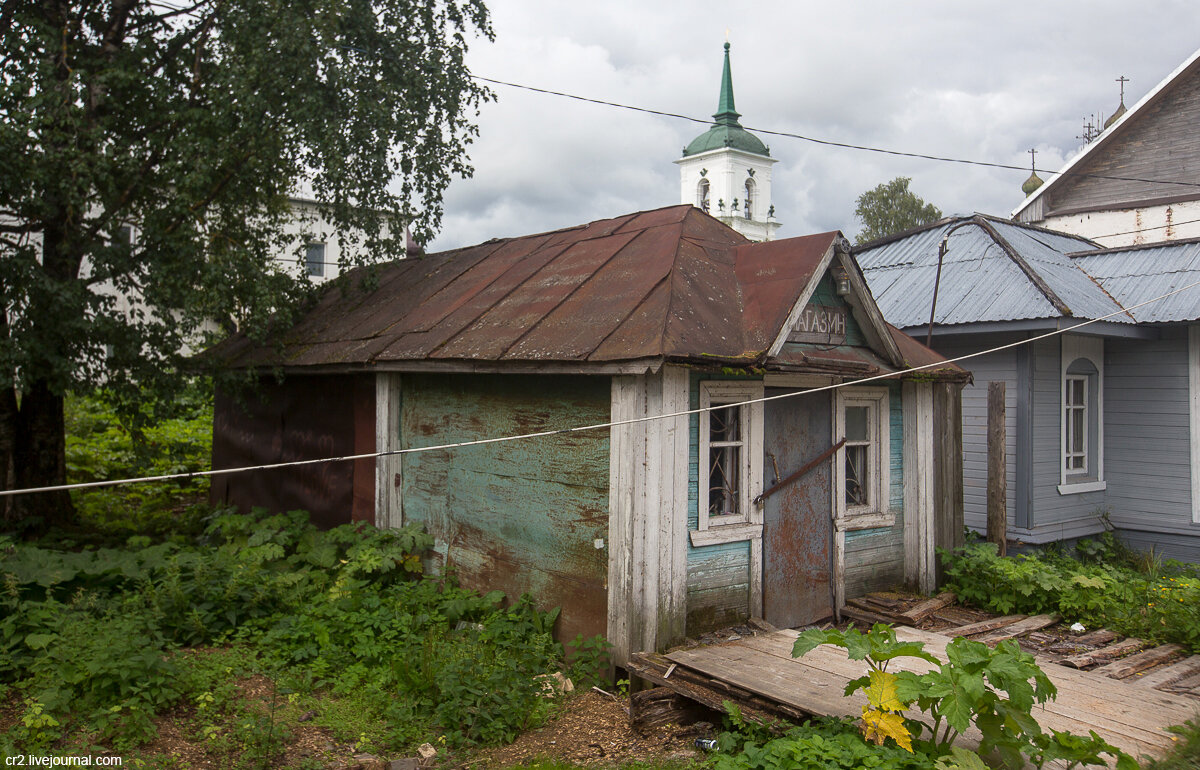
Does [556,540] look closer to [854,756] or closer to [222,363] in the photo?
[854,756]

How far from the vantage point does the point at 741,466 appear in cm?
686

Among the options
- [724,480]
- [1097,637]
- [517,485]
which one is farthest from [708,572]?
[1097,637]

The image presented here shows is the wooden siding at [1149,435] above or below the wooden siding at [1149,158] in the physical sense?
below

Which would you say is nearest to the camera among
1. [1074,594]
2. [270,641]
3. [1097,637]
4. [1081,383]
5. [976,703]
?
[976,703]

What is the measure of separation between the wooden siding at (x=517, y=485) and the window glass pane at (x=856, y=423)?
274cm

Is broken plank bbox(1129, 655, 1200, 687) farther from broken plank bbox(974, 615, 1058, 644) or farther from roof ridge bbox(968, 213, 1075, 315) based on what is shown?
roof ridge bbox(968, 213, 1075, 315)

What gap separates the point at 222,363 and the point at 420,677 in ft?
19.2

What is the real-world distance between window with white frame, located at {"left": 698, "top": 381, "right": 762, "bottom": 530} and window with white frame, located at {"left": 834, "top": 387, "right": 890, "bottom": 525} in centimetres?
150

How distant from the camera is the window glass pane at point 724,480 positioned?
6777mm

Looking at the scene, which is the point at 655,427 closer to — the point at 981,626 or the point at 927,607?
the point at 927,607

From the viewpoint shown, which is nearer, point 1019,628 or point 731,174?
point 1019,628

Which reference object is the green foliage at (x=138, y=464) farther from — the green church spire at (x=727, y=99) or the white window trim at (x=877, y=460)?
the green church spire at (x=727, y=99)

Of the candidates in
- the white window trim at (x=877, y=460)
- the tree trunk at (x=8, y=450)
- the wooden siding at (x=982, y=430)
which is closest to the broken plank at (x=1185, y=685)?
the white window trim at (x=877, y=460)

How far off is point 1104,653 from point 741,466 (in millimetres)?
3398
